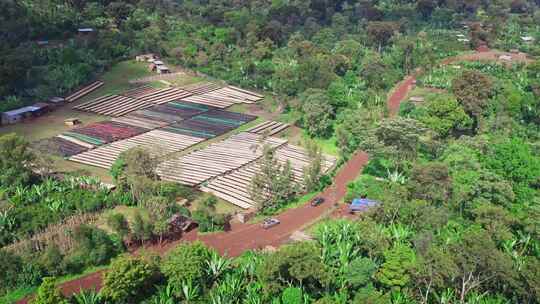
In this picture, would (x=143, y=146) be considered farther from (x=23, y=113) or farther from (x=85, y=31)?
(x=85, y=31)

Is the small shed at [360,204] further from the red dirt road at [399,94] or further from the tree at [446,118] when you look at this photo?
the red dirt road at [399,94]

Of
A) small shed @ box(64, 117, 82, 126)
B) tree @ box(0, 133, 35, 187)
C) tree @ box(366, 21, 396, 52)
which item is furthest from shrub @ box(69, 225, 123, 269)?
tree @ box(366, 21, 396, 52)

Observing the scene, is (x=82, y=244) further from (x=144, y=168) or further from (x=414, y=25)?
(x=414, y=25)

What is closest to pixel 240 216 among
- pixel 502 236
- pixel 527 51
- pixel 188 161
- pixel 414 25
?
pixel 188 161

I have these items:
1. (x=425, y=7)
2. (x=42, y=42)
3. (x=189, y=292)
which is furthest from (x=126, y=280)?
(x=425, y=7)

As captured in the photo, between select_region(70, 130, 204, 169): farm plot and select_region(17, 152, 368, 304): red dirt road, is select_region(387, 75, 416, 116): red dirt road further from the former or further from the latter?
select_region(70, 130, 204, 169): farm plot

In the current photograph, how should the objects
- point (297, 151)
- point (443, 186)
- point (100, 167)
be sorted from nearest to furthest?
point (443, 186), point (100, 167), point (297, 151)

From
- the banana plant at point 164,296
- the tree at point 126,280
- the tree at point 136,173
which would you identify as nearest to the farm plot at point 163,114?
the tree at point 136,173
